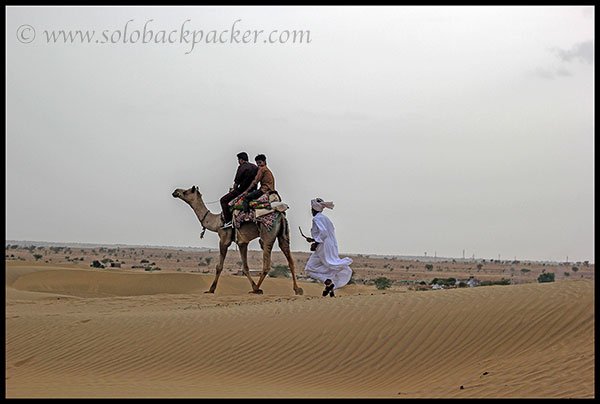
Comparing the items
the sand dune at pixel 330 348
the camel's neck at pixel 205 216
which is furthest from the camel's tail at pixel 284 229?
the sand dune at pixel 330 348

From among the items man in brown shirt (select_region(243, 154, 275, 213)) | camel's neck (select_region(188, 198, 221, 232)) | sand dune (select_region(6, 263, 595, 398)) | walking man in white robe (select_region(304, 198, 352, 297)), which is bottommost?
sand dune (select_region(6, 263, 595, 398))

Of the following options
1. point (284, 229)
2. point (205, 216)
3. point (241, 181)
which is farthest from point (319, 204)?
point (205, 216)

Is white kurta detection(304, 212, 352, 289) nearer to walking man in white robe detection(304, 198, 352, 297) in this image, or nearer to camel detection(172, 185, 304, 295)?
walking man in white robe detection(304, 198, 352, 297)

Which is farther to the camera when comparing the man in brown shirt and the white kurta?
the man in brown shirt

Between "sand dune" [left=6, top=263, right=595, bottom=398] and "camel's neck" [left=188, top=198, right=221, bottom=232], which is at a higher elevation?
"camel's neck" [left=188, top=198, right=221, bottom=232]

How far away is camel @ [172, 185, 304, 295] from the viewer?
61.1 feet

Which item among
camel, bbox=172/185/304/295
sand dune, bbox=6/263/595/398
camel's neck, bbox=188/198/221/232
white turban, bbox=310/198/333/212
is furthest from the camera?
camel's neck, bbox=188/198/221/232

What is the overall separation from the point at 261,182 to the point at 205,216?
250cm

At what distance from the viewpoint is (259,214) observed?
18359 millimetres

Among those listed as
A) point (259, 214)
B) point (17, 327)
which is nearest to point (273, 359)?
point (17, 327)

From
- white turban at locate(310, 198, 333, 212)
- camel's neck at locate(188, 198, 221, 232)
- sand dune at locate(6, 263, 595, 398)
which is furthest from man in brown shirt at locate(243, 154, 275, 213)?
sand dune at locate(6, 263, 595, 398)

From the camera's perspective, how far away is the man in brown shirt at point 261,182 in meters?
18.4

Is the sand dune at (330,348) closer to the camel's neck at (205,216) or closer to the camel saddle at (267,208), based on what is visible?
the camel saddle at (267,208)

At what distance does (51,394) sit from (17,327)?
5.77 meters
